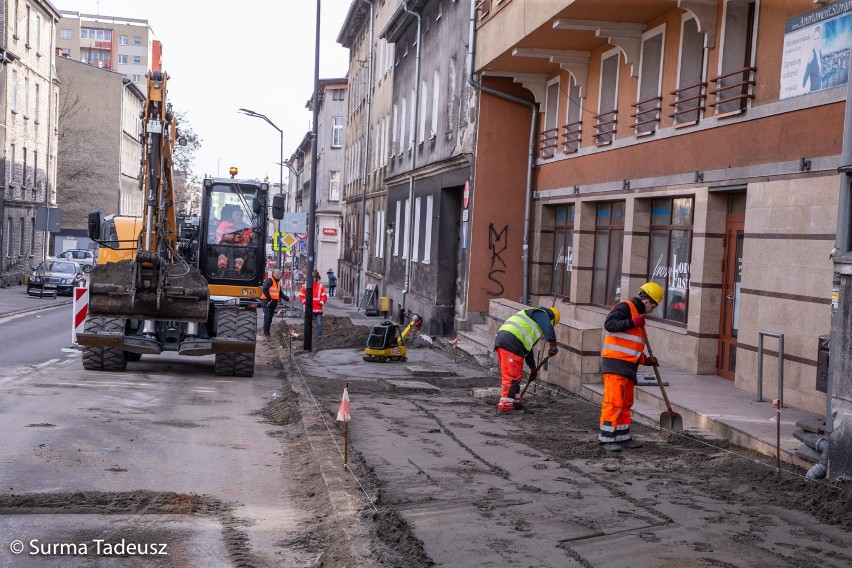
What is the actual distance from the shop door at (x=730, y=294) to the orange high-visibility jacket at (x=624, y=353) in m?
3.81

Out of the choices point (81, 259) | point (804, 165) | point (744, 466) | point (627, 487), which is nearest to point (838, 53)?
point (804, 165)

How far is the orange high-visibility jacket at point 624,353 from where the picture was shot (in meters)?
10.1

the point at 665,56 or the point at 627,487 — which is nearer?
the point at 627,487

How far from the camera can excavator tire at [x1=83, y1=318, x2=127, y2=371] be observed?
16.3 metres

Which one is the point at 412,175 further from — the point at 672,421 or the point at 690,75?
the point at 672,421

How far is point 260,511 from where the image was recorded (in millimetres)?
7586

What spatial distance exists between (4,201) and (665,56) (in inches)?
1576

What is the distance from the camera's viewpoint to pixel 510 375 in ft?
42.3

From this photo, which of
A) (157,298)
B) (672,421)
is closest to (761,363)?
(672,421)

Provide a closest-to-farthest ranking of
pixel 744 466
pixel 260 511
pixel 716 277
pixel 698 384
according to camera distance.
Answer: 1. pixel 260 511
2. pixel 744 466
3. pixel 698 384
4. pixel 716 277

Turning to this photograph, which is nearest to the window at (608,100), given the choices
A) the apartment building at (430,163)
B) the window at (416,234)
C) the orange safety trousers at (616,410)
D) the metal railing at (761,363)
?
the apartment building at (430,163)

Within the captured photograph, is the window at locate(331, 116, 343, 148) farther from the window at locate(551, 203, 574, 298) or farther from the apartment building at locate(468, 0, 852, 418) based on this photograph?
the window at locate(551, 203, 574, 298)

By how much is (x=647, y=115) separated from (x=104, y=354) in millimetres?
9758

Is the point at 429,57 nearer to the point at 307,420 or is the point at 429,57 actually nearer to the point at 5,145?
the point at 307,420
